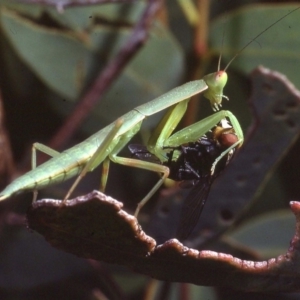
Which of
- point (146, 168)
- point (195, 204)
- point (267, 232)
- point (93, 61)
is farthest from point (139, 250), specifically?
point (93, 61)

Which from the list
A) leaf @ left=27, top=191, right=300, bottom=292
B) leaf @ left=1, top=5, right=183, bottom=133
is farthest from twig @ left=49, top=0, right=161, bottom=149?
leaf @ left=27, top=191, right=300, bottom=292

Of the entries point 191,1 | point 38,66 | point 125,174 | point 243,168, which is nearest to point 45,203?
point 243,168

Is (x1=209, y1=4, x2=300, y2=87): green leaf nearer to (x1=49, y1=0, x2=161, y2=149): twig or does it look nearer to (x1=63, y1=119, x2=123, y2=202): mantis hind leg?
(x1=49, y1=0, x2=161, y2=149): twig

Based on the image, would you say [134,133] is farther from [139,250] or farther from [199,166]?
[139,250]

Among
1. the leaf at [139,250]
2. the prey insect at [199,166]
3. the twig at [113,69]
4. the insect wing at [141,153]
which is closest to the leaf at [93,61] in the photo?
the twig at [113,69]

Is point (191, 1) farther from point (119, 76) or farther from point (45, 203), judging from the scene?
point (45, 203)

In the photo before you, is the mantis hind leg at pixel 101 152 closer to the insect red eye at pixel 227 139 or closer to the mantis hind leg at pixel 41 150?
the mantis hind leg at pixel 41 150
